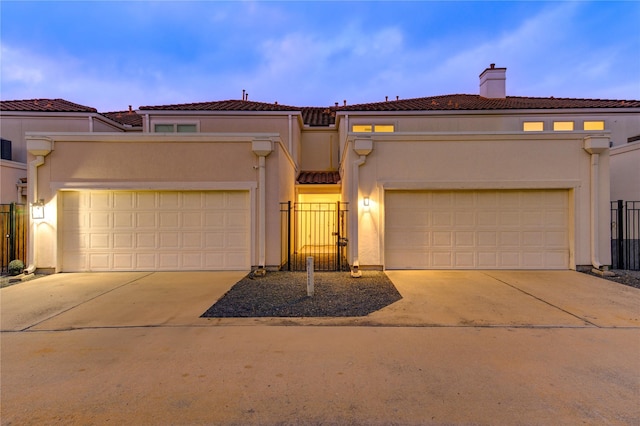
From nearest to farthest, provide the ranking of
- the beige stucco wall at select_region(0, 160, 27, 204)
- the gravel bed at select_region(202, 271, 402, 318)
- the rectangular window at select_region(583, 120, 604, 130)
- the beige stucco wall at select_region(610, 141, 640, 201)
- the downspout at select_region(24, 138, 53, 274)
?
the gravel bed at select_region(202, 271, 402, 318)
the downspout at select_region(24, 138, 53, 274)
the beige stucco wall at select_region(610, 141, 640, 201)
the beige stucco wall at select_region(0, 160, 27, 204)
the rectangular window at select_region(583, 120, 604, 130)

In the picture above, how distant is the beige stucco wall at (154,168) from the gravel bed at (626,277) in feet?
28.9

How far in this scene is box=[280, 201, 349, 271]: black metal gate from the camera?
9.57 meters

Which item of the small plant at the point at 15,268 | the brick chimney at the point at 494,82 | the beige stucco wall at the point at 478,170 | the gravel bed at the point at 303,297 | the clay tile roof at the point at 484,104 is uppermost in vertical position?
the brick chimney at the point at 494,82

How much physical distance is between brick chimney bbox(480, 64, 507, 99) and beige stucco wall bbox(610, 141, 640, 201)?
657cm

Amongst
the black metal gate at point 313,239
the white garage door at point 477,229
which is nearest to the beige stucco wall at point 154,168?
the black metal gate at point 313,239

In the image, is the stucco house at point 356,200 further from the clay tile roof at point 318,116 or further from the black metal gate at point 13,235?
the clay tile roof at point 318,116

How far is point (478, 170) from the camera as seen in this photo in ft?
29.4

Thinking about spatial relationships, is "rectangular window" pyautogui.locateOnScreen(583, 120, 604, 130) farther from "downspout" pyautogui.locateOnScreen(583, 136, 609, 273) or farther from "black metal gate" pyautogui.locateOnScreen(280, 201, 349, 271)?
"black metal gate" pyautogui.locateOnScreen(280, 201, 349, 271)

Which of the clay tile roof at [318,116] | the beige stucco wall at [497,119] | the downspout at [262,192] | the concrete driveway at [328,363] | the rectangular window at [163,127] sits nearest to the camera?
the concrete driveway at [328,363]

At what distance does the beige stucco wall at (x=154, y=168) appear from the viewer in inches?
342

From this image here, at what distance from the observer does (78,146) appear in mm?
8734

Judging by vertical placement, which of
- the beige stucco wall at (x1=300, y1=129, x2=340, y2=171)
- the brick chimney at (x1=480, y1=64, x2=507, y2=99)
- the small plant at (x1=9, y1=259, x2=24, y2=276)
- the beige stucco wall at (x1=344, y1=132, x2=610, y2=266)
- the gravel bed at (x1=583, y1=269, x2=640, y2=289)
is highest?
the brick chimney at (x1=480, y1=64, x2=507, y2=99)

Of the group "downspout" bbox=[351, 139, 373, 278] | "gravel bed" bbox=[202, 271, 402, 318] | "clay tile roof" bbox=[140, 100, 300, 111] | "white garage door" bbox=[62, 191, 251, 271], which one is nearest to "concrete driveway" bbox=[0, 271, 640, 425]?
"gravel bed" bbox=[202, 271, 402, 318]

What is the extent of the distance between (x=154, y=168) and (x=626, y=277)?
13.1m
